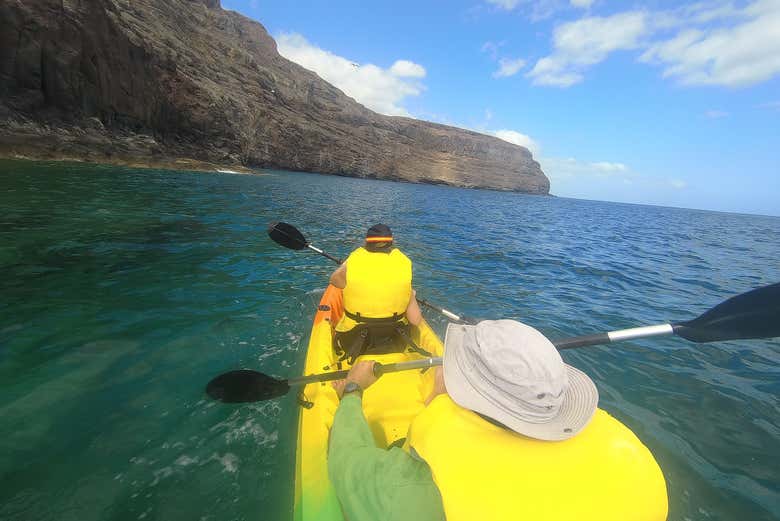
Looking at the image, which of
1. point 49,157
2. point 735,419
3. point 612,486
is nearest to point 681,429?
point 735,419

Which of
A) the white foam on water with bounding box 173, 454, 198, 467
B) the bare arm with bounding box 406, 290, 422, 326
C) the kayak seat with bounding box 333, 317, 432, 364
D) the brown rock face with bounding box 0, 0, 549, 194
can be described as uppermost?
the brown rock face with bounding box 0, 0, 549, 194

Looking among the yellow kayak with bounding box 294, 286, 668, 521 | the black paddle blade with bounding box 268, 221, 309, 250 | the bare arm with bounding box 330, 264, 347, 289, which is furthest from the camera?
the black paddle blade with bounding box 268, 221, 309, 250

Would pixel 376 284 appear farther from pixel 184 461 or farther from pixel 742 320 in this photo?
pixel 742 320

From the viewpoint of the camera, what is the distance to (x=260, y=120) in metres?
54.2

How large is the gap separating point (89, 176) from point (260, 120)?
41639 millimetres

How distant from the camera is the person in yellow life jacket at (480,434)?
4.25 feet

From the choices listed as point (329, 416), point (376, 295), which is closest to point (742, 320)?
point (376, 295)

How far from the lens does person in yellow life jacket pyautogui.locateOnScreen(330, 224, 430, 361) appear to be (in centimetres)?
349

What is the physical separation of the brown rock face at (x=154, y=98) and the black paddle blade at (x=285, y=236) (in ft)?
72.9

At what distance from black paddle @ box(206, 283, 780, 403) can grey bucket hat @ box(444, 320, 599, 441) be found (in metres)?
1.44

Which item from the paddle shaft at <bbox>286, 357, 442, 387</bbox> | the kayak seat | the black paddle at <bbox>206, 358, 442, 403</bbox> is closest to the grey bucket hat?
the paddle shaft at <bbox>286, 357, 442, 387</bbox>

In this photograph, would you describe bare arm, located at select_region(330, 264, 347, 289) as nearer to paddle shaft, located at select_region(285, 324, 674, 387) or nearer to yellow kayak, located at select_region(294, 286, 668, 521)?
paddle shaft, located at select_region(285, 324, 674, 387)

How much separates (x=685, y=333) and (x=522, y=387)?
2.90 meters

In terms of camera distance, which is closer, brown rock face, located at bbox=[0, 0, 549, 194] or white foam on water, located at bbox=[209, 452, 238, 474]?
white foam on water, located at bbox=[209, 452, 238, 474]
